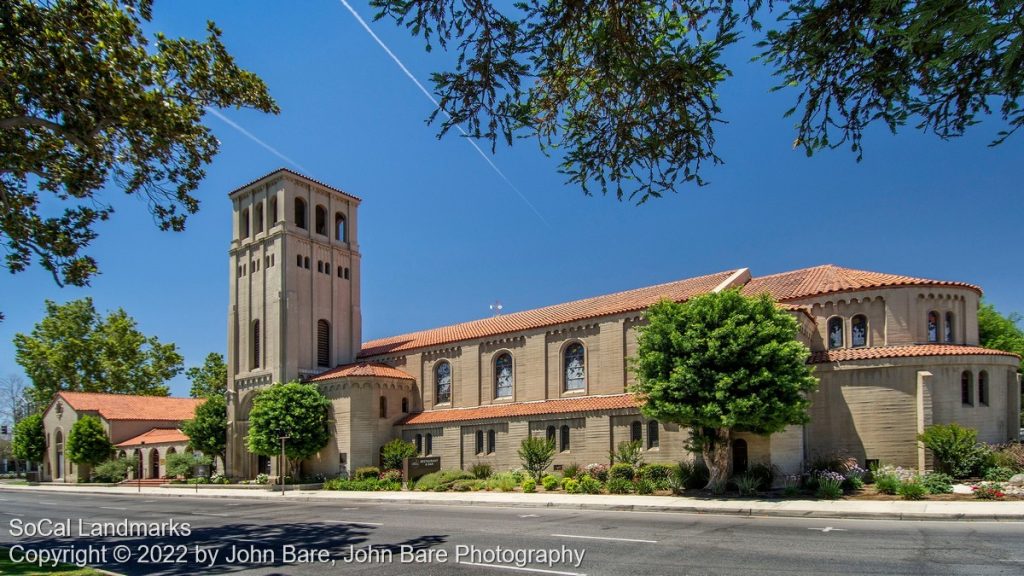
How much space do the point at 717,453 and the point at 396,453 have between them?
20727 mm

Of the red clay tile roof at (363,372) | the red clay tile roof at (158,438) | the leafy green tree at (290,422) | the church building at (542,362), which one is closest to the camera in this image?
the church building at (542,362)

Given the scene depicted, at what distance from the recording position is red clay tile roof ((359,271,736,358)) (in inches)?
1414

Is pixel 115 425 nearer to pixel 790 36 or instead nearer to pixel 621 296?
pixel 621 296

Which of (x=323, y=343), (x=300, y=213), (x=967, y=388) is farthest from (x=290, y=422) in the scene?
(x=967, y=388)

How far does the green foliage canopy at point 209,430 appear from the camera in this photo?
47844mm

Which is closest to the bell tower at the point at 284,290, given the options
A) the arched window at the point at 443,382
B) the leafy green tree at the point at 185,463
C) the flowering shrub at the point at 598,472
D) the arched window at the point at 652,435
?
the leafy green tree at the point at 185,463

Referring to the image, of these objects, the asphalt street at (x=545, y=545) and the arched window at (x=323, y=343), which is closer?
the asphalt street at (x=545, y=545)

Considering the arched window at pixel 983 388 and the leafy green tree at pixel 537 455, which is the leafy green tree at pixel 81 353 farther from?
the arched window at pixel 983 388

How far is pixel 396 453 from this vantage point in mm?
39438

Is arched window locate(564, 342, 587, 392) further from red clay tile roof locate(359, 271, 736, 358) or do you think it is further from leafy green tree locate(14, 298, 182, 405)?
leafy green tree locate(14, 298, 182, 405)

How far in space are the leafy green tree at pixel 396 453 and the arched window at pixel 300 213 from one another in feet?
60.3

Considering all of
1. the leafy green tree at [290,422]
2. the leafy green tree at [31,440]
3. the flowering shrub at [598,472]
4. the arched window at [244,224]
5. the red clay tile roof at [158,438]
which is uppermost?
the arched window at [244,224]

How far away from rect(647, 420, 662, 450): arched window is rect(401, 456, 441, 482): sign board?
13.4 meters

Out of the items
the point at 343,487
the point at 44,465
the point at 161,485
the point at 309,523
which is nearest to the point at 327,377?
the point at 343,487
